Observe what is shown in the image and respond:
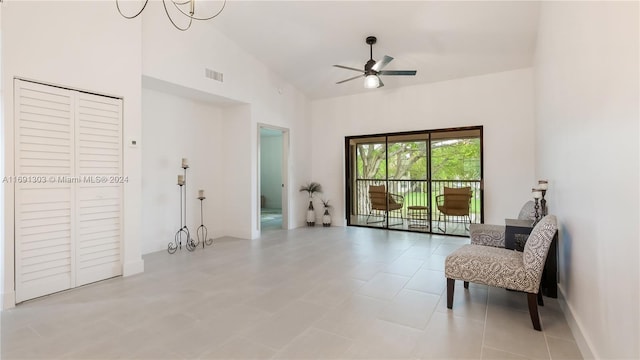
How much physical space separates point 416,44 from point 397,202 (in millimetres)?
3383

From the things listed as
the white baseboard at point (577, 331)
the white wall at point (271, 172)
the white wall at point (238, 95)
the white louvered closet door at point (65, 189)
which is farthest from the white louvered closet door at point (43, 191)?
the white wall at point (271, 172)

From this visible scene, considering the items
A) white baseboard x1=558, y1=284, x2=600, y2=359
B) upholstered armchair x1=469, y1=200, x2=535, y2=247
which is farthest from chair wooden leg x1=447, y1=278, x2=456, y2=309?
upholstered armchair x1=469, y1=200, x2=535, y2=247

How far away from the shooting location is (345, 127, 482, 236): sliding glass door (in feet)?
19.7

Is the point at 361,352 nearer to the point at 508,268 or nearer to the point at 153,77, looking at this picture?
the point at 508,268

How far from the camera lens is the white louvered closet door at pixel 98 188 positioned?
10.6 feet

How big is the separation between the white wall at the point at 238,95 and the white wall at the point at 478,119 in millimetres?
958

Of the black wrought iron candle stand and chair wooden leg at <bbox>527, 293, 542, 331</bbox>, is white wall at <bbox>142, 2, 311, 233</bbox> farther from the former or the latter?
chair wooden leg at <bbox>527, 293, 542, 331</bbox>

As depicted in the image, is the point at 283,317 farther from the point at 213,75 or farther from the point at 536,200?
the point at 213,75

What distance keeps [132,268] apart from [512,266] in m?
3.98

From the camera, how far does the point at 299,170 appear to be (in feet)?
22.9

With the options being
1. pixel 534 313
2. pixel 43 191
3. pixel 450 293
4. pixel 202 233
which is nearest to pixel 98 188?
pixel 43 191

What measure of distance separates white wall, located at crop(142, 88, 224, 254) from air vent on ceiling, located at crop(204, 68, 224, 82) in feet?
2.35

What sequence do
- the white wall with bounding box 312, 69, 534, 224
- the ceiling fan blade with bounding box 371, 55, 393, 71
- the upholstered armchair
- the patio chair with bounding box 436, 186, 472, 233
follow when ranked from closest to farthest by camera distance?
the upholstered armchair → the ceiling fan blade with bounding box 371, 55, 393, 71 → the white wall with bounding box 312, 69, 534, 224 → the patio chair with bounding box 436, 186, 472, 233

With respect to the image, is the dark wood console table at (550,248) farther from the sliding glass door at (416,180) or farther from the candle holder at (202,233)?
the candle holder at (202,233)
